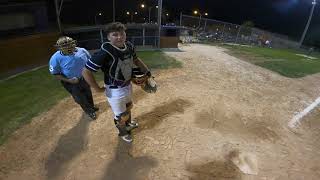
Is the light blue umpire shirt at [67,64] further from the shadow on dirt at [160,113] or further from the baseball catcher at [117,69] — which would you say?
the shadow on dirt at [160,113]

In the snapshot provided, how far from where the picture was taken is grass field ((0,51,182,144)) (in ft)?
22.2

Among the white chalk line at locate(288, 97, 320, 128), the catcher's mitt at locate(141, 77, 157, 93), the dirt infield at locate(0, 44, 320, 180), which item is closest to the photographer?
the dirt infield at locate(0, 44, 320, 180)

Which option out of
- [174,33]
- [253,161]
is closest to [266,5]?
[174,33]

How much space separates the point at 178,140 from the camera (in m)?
5.96

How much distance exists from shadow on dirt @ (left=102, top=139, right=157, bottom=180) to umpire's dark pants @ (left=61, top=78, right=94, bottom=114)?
1.48 m

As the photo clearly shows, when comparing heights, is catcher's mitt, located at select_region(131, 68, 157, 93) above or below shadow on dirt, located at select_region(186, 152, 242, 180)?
above

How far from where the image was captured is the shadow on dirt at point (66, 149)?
5125mm

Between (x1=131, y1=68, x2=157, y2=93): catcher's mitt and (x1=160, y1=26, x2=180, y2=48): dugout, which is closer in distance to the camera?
(x1=131, y1=68, x2=157, y2=93): catcher's mitt

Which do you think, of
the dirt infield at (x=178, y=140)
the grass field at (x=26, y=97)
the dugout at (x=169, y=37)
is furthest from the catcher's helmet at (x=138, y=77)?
the dugout at (x=169, y=37)

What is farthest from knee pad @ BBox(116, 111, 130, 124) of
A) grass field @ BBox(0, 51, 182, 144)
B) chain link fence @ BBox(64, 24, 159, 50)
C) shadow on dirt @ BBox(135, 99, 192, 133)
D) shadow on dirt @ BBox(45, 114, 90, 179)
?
chain link fence @ BBox(64, 24, 159, 50)

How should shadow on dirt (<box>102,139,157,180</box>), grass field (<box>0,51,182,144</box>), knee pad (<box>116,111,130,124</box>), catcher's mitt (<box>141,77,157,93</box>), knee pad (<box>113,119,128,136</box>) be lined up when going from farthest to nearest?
1. grass field (<box>0,51,182,144</box>)
2. knee pad (<box>113,119,128,136</box>)
3. catcher's mitt (<box>141,77,157,93</box>)
4. knee pad (<box>116,111,130,124</box>)
5. shadow on dirt (<box>102,139,157,180</box>)

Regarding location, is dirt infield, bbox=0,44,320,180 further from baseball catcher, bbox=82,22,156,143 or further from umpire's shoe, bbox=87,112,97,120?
baseball catcher, bbox=82,22,156,143

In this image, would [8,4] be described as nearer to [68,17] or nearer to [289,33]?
[68,17]

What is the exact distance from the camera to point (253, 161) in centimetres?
541
